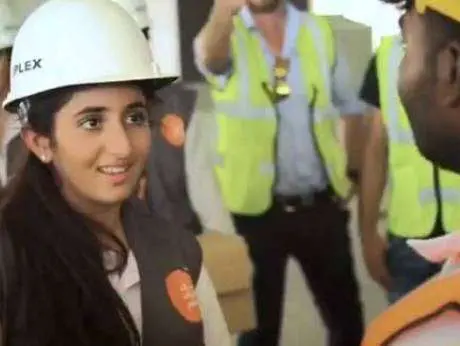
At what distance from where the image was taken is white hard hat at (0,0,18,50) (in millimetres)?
1436

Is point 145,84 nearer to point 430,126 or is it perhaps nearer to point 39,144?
point 39,144

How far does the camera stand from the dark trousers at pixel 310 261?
137 cm

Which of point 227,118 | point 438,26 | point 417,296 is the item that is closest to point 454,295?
point 417,296

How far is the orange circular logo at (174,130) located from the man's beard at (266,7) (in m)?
0.20

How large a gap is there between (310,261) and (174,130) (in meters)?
0.28

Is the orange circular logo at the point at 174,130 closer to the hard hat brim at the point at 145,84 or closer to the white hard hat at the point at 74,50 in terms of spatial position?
the hard hat brim at the point at 145,84

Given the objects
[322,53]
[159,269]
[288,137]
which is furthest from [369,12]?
[159,269]

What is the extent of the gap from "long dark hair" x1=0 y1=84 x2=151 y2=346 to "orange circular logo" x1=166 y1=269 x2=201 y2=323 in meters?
0.08

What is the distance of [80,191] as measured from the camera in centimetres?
123

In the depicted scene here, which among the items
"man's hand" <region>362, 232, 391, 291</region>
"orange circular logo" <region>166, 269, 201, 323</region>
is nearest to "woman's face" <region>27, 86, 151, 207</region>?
"orange circular logo" <region>166, 269, 201, 323</region>

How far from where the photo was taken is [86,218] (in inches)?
48.9

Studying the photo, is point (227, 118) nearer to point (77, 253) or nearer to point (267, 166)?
point (267, 166)

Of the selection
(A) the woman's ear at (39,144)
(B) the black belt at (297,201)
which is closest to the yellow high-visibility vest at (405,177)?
(B) the black belt at (297,201)

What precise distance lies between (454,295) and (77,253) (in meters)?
0.45
